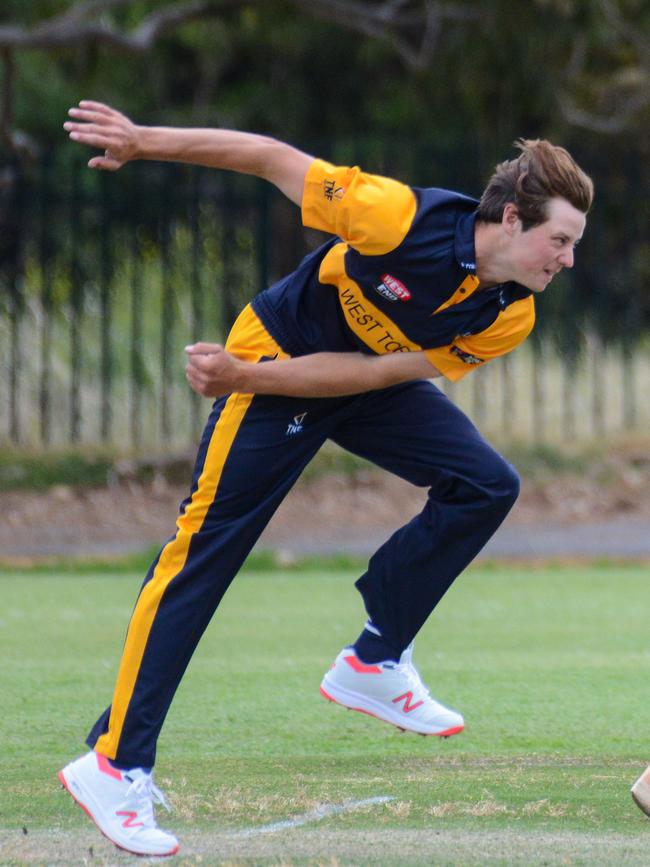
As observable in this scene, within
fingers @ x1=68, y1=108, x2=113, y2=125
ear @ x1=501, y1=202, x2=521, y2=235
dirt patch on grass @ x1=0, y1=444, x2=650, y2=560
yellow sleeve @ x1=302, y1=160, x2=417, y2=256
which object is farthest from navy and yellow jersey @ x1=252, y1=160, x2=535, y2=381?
dirt patch on grass @ x1=0, y1=444, x2=650, y2=560

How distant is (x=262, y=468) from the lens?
470 centimetres

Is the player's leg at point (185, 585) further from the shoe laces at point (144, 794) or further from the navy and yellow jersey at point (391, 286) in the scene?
the navy and yellow jersey at point (391, 286)

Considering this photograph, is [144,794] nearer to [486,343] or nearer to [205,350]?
[205,350]

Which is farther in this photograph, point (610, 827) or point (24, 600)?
point (24, 600)

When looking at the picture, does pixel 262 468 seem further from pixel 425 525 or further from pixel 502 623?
pixel 502 623

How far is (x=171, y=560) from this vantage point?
4.62 m

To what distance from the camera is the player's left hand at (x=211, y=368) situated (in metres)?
4.36

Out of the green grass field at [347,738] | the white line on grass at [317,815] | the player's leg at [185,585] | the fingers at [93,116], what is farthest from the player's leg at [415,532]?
the fingers at [93,116]

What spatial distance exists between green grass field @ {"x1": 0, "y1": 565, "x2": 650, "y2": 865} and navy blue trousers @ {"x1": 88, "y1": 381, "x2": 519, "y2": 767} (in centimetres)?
47

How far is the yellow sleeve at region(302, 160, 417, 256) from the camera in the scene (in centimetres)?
453

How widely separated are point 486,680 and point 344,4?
950cm

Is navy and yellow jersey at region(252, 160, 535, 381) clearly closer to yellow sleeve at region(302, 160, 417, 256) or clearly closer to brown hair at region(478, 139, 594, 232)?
yellow sleeve at region(302, 160, 417, 256)

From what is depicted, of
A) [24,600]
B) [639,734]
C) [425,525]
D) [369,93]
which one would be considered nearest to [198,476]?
[425,525]

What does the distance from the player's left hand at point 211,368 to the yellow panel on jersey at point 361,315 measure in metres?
0.50
